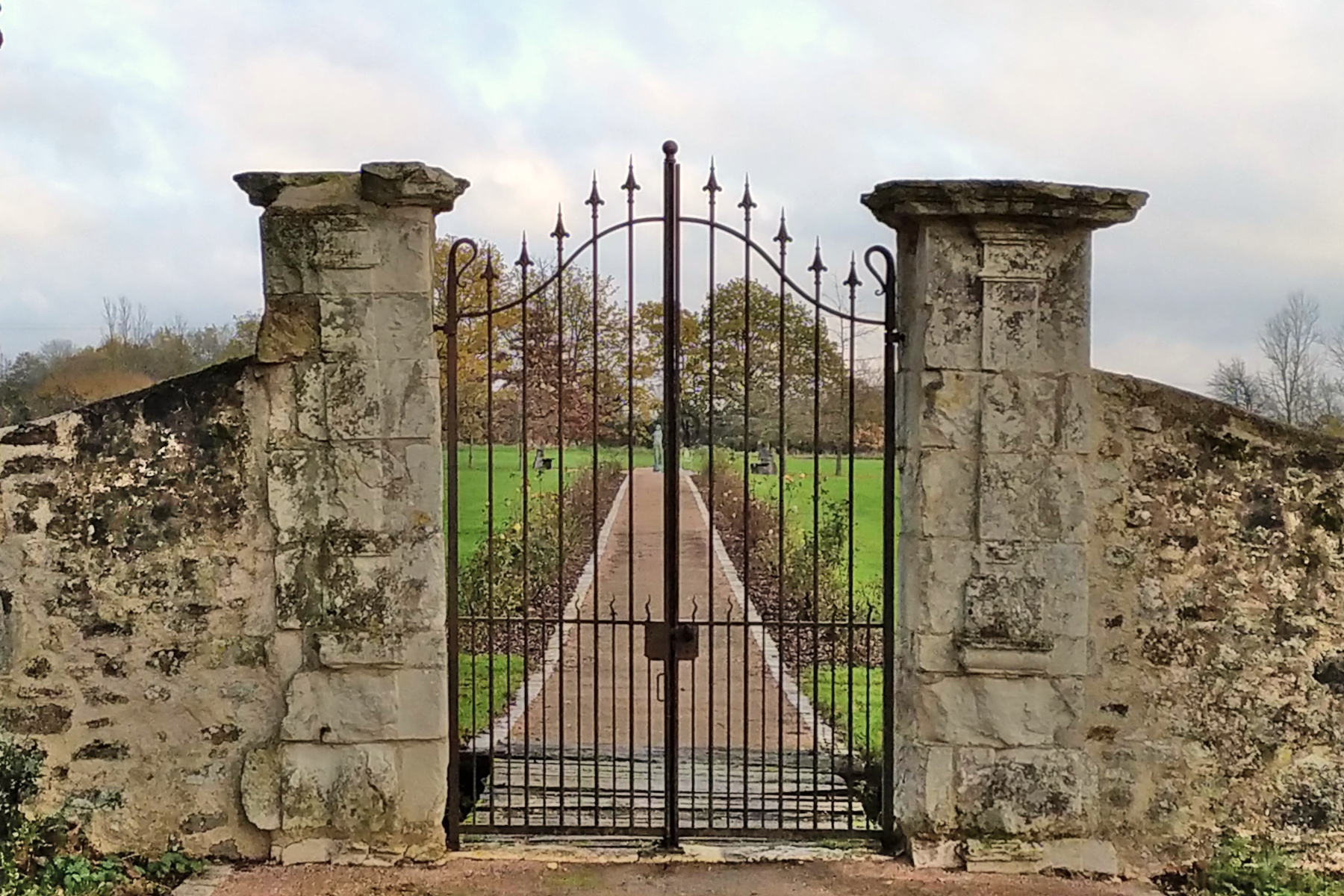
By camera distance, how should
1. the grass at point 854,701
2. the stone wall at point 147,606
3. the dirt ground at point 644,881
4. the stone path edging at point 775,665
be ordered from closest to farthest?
the dirt ground at point 644,881, the stone wall at point 147,606, the stone path edging at point 775,665, the grass at point 854,701

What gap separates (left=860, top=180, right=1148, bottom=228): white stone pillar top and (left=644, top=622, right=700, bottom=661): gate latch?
1902mm

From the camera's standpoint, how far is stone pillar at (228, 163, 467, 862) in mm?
4336

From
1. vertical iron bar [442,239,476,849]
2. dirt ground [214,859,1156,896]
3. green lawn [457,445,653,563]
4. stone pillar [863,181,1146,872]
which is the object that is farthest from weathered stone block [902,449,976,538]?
green lawn [457,445,653,563]

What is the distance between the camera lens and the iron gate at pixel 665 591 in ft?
15.0

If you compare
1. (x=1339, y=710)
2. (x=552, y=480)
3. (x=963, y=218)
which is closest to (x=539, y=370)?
(x=963, y=218)

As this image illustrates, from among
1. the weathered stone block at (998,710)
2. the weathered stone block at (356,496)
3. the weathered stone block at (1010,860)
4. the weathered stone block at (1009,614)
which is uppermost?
the weathered stone block at (356,496)

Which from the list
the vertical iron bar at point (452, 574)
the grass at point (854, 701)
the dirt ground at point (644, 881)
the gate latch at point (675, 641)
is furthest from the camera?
the grass at point (854, 701)

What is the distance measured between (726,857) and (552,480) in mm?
13473

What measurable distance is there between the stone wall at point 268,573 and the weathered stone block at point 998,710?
77.0 inches

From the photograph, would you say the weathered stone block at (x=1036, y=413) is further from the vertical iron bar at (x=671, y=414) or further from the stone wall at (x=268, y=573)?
the stone wall at (x=268, y=573)

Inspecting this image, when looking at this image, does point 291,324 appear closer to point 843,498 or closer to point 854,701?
point 854,701

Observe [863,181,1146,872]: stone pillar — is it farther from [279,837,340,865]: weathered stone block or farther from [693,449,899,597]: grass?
[693,449,899,597]: grass

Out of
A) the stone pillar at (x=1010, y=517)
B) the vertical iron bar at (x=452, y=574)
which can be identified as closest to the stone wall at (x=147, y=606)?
the vertical iron bar at (x=452, y=574)

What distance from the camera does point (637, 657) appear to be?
10.3 m
